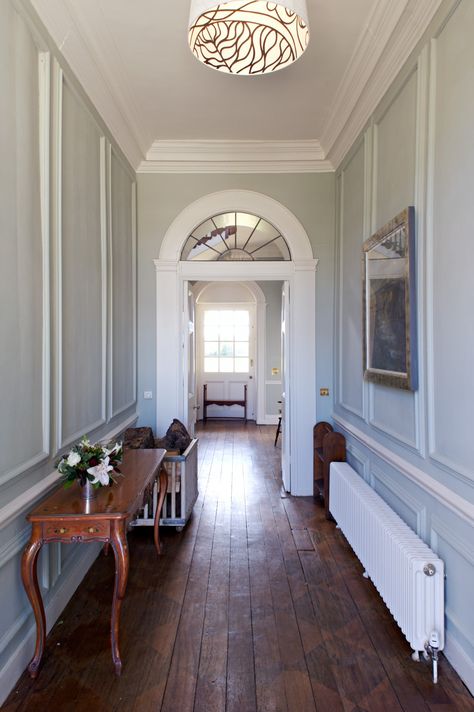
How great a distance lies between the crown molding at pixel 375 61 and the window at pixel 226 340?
579cm

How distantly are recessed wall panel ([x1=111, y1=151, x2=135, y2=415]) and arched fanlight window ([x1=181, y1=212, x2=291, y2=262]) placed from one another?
2.40 feet

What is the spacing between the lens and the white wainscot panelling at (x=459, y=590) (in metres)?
1.98

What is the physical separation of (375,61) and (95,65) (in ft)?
6.39

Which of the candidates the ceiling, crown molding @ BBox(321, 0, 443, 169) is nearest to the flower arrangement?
the ceiling

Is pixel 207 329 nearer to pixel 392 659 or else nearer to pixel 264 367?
pixel 264 367

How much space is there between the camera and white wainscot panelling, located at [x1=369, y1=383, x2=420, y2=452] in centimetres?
257

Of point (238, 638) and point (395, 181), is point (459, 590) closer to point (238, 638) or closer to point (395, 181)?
point (238, 638)

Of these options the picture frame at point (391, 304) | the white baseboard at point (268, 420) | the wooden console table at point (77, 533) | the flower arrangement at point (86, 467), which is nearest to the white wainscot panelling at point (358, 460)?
the picture frame at point (391, 304)

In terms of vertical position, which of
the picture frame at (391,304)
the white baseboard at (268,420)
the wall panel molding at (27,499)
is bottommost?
the white baseboard at (268,420)

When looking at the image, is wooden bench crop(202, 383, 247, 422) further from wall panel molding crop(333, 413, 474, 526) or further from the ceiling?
wall panel molding crop(333, 413, 474, 526)

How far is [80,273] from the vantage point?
9.67ft

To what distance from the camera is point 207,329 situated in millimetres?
9828

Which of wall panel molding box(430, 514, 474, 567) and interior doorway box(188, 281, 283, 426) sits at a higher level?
interior doorway box(188, 281, 283, 426)

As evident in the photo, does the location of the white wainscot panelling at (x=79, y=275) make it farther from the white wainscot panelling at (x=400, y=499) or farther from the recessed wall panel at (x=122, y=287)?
the white wainscot panelling at (x=400, y=499)
